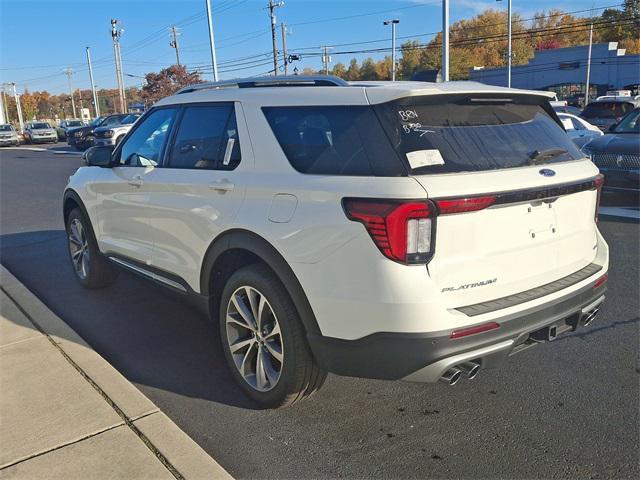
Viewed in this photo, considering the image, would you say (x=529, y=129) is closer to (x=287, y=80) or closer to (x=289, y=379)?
(x=287, y=80)

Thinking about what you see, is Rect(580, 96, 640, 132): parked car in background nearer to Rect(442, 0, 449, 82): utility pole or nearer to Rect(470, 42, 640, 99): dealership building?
Rect(442, 0, 449, 82): utility pole

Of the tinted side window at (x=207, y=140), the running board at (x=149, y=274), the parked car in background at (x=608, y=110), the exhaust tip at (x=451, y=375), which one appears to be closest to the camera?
the exhaust tip at (x=451, y=375)

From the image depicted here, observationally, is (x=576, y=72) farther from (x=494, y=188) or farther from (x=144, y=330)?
(x=494, y=188)

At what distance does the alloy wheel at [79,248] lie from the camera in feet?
18.0

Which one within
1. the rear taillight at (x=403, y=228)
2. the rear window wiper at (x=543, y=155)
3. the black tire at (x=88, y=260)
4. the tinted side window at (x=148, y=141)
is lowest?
the black tire at (x=88, y=260)

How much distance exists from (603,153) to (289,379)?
7724 millimetres

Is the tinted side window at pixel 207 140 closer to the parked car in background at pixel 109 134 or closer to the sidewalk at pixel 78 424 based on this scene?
the sidewalk at pixel 78 424

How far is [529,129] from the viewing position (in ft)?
10.4

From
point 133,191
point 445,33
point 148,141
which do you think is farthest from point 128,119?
point 133,191

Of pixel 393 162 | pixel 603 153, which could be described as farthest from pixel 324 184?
pixel 603 153

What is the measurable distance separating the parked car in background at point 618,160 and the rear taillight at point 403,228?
7.41m

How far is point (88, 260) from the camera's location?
5457 mm

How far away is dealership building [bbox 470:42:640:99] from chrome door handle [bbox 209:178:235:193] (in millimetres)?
61470

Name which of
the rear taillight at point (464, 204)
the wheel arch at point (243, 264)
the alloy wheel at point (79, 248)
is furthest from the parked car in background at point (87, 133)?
the rear taillight at point (464, 204)
